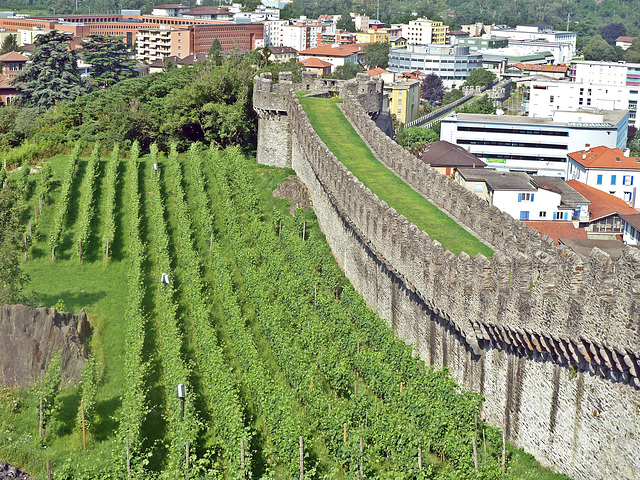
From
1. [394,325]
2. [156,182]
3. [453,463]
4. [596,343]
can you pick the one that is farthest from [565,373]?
[156,182]

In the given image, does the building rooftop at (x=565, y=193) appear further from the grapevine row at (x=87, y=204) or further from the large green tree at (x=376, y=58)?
the large green tree at (x=376, y=58)

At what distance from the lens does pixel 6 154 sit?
5481cm

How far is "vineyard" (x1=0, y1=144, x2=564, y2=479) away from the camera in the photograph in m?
22.8

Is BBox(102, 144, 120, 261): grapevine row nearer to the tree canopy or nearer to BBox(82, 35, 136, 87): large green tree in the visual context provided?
BBox(82, 35, 136, 87): large green tree

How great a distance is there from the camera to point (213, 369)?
2742 centimetres

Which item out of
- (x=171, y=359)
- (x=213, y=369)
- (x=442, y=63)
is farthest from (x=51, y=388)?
(x=442, y=63)

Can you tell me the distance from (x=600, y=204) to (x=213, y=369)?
39.3 m

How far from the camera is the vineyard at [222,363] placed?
2280 centimetres

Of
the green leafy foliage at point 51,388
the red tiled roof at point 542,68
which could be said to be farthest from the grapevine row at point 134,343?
the red tiled roof at point 542,68

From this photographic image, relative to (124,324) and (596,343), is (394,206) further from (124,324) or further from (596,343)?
(596,343)

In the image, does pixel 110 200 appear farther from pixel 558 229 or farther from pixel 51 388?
pixel 558 229

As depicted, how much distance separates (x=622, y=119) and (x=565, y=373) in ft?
259

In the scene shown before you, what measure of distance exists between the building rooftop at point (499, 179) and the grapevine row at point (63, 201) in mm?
26659

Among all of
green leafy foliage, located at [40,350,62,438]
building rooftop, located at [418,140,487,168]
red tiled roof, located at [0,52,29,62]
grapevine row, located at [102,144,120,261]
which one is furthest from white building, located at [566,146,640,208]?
red tiled roof, located at [0,52,29,62]
